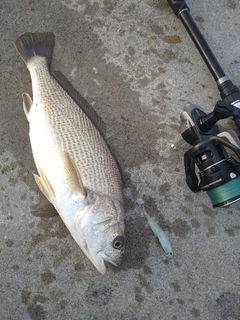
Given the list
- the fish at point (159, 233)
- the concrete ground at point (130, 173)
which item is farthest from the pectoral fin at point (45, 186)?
the fish at point (159, 233)

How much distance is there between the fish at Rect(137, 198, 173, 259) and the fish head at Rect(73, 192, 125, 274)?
28 centimetres

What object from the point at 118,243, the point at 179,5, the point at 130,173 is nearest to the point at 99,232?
the point at 118,243

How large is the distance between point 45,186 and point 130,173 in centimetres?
61

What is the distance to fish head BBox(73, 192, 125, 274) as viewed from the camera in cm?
199

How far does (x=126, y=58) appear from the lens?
2.66 metres

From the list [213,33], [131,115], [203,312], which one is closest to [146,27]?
[213,33]

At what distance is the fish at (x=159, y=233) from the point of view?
7.15 feet

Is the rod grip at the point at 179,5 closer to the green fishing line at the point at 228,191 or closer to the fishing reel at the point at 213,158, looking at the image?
the fishing reel at the point at 213,158

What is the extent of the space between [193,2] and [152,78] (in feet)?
2.64

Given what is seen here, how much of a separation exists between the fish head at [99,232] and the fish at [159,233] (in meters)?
0.28

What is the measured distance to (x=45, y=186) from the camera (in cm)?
213

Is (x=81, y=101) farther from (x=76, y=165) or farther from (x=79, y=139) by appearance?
(x=76, y=165)

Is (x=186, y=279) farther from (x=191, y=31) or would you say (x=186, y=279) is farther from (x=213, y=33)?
(x=213, y=33)

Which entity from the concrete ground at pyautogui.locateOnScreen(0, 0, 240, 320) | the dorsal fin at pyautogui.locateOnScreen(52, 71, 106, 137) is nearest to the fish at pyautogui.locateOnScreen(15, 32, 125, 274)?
the dorsal fin at pyautogui.locateOnScreen(52, 71, 106, 137)
